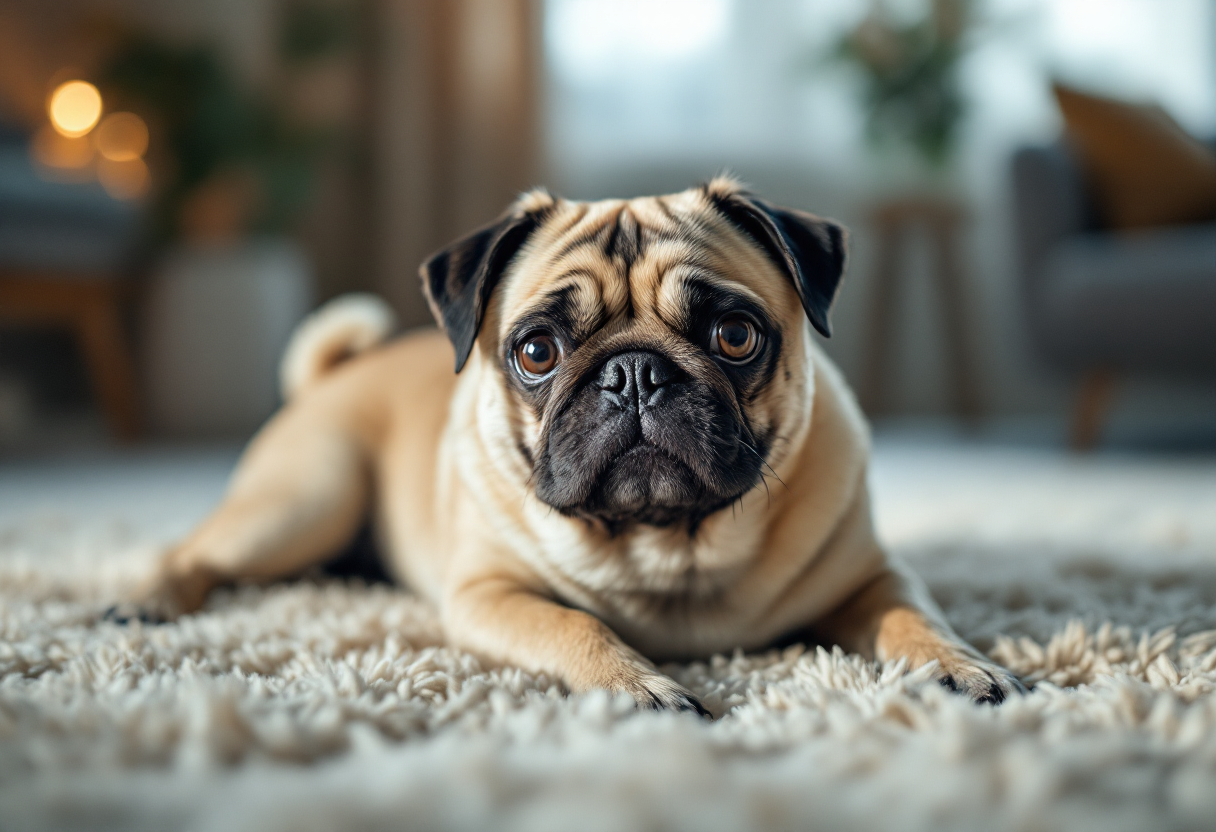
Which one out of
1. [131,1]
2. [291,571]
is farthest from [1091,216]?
[131,1]

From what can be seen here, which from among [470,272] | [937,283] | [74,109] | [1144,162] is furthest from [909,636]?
[74,109]

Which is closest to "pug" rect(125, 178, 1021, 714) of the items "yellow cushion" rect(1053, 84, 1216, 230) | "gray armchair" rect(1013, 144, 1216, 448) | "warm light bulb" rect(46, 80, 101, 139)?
"gray armchair" rect(1013, 144, 1216, 448)

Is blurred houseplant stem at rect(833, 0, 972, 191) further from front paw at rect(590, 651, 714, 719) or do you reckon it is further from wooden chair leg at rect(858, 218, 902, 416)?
front paw at rect(590, 651, 714, 719)

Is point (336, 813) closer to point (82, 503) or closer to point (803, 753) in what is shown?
point (803, 753)

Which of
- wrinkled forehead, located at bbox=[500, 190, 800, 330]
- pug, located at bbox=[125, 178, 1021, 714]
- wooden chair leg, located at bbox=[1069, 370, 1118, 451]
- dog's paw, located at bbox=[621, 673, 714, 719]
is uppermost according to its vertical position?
wrinkled forehead, located at bbox=[500, 190, 800, 330]

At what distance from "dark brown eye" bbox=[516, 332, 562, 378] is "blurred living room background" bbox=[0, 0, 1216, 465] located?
11.7 feet

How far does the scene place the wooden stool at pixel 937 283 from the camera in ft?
15.8

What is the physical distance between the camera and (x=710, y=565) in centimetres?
119

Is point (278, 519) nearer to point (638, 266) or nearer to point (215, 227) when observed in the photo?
point (638, 266)

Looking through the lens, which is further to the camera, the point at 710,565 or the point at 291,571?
the point at 291,571

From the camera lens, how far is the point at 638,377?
1.10 m

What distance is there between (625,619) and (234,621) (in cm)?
57

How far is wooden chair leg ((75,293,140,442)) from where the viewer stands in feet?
13.8

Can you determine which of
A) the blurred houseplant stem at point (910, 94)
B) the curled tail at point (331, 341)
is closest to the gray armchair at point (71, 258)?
the curled tail at point (331, 341)
